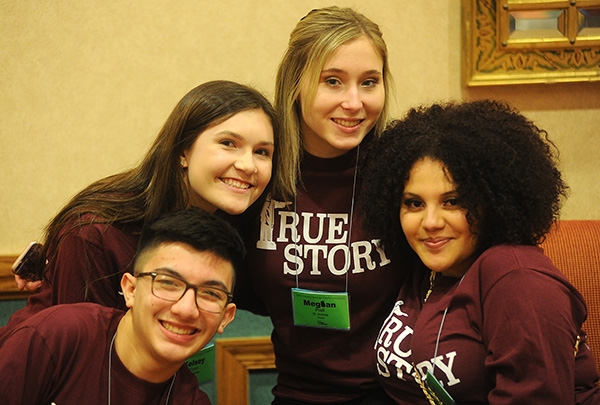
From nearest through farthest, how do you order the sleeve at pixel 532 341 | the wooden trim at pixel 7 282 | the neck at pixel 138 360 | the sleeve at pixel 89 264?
the sleeve at pixel 532 341
the neck at pixel 138 360
the sleeve at pixel 89 264
the wooden trim at pixel 7 282

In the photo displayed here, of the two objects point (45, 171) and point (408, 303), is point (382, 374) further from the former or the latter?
point (45, 171)

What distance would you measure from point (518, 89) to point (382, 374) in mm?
1570

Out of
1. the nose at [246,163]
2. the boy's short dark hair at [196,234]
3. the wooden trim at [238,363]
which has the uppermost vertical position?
the nose at [246,163]

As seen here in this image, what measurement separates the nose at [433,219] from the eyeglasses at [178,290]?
0.59 metres

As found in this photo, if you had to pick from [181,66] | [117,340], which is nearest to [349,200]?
[117,340]

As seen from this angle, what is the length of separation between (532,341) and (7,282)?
87.5 inches

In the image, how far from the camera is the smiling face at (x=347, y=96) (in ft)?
6.89

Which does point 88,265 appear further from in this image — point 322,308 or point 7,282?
point 7,282

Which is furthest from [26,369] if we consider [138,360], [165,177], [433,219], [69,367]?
[433,219]

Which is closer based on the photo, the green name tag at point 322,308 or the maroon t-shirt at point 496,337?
the maroon t-shirt at point 496,337

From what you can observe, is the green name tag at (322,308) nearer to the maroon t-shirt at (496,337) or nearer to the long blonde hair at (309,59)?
the maroon t-shirt at (496,337)

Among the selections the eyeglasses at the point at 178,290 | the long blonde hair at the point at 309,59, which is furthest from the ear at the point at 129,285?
the long blonde hair at the point at 309,59

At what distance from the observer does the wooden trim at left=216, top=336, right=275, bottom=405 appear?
2.94 m

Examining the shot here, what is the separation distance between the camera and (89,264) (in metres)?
1.96
